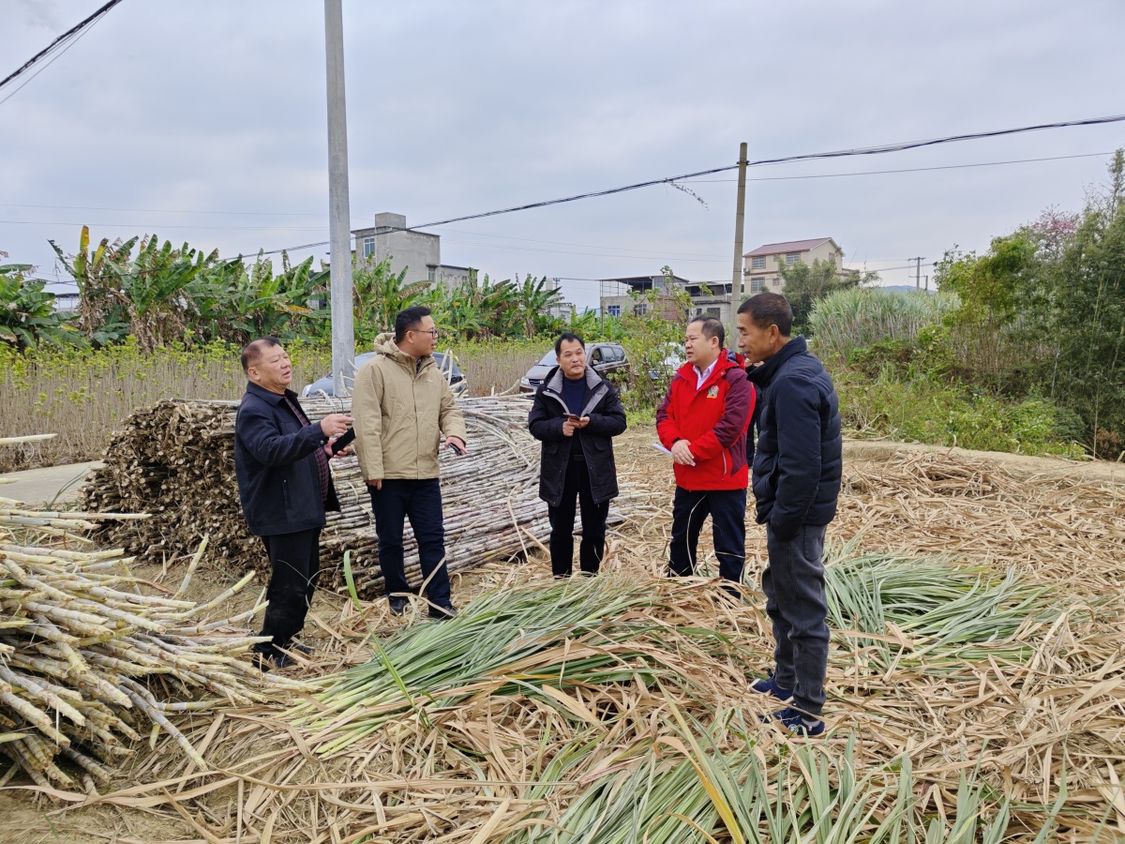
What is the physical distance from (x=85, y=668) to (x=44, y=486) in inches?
227

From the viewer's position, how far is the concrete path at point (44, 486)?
20.4 ft

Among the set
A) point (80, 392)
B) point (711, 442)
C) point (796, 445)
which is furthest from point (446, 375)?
point (80, 392)

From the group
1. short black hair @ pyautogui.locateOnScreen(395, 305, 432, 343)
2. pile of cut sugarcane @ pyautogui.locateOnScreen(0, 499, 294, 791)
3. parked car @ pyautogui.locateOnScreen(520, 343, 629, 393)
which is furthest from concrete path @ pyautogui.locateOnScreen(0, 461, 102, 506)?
parked car @ pyautogui.locateOnScreen(520, 343, 629, 393)

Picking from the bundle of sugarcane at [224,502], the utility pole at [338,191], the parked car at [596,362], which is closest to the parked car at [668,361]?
the parked car at [596,362]

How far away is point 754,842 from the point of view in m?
1.87

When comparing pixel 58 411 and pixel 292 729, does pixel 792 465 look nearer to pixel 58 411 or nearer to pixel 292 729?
pixel 292 729

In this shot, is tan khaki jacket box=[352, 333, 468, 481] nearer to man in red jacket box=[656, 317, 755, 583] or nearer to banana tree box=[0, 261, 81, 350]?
man in red jacket box=[656, 317, 755, 583]

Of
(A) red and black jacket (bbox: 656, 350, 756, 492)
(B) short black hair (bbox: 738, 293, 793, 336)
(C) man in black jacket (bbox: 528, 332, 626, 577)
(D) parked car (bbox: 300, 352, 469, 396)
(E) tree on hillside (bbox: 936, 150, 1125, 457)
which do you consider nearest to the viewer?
(B) short black hair (bbox: 738, 293, 793, 336)

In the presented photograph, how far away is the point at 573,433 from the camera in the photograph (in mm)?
4070

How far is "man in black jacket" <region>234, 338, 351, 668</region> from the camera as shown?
3.23m

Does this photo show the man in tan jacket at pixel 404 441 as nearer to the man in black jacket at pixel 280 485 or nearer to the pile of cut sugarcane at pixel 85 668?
the man in black jacket at pixel 280 485

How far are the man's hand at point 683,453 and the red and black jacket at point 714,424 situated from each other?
0.15 feet

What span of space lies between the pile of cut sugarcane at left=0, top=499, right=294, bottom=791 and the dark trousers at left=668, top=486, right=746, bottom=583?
2.18 meters

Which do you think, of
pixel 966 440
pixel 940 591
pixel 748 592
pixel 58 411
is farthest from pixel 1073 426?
pixel 58 411
